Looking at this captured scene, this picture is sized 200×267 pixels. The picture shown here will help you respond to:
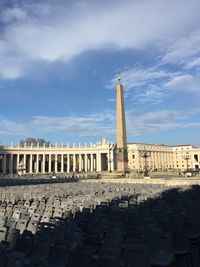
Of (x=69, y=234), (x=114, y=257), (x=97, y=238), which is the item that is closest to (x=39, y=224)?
(x=69, y=234)

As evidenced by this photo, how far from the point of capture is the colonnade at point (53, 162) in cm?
12171

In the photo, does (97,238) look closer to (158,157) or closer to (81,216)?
(81,216)

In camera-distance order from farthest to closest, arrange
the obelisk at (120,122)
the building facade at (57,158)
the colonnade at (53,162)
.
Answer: the colonnade at (53,162), the building facade at (57,158), the obelisk at (120,122)

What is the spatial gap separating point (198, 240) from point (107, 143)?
125m

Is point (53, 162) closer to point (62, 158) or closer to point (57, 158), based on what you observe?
point (57, 158)

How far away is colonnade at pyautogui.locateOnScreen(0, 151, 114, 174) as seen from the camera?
122 metres

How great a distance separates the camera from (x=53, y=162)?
13538 centimetres

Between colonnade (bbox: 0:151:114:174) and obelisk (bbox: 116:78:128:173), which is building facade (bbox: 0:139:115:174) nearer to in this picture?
colonnade (bbox: 0:151:114:174)

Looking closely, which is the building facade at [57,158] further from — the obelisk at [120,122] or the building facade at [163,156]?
the obelisk at [120,122]

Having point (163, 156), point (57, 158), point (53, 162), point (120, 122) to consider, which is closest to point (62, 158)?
point (57, 158)

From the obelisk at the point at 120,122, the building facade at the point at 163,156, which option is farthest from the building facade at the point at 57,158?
the obelisk at the point at 120,122

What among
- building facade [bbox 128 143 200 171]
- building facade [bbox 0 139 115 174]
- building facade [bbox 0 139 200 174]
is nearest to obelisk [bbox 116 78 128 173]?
building facade [bbox 0 139 200 174]

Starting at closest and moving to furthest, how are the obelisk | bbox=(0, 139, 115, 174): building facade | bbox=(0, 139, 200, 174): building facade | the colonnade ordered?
the obelisk → bbox=(0, 139, 200, 174): building facade → bbox=(0, 139, 115, 174): building facade → the colonnade

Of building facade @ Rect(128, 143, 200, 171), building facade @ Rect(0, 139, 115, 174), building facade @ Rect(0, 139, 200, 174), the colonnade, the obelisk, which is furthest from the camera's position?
building facade @ Rect(128, 143, 200, 171)
